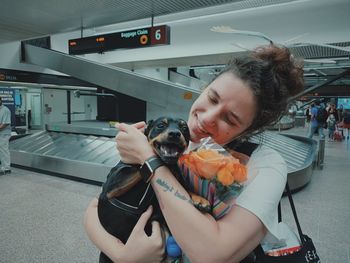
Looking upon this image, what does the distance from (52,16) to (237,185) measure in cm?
632

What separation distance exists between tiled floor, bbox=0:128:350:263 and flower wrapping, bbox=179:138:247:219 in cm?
223

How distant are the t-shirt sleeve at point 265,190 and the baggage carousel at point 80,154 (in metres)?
3.27

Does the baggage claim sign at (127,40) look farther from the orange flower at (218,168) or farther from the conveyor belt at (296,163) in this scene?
the orange flower at (218,168)

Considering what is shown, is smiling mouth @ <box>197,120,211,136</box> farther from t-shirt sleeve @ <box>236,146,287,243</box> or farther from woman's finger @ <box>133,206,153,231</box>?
woman's finger @ <box>133,206,153,231</box>

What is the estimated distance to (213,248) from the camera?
2.15 ft

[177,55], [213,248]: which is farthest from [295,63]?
[177,55]

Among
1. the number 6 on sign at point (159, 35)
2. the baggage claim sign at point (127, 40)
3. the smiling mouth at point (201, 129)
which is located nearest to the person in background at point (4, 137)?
the baggage claim sign at point (127, 40)

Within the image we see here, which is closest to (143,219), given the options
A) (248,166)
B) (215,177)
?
(215,177)

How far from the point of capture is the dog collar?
0.75 m

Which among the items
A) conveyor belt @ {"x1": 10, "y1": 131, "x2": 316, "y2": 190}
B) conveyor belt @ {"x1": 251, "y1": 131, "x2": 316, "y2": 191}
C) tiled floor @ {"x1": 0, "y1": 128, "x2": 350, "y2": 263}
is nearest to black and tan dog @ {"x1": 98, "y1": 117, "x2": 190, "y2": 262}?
tiled floor @ {"x1": 0, "y1": 128, "x2": 350, "y2": 263}

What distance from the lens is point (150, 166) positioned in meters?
0.76

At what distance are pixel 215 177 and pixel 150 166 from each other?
0.19 metres

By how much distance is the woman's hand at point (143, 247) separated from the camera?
75cm

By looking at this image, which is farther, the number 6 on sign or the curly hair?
the number 6 on sign
